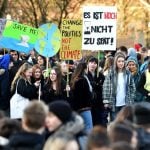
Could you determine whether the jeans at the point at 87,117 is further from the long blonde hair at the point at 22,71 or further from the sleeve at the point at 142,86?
the sleeve at the point at 142,86

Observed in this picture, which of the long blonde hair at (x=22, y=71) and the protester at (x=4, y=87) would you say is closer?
the long blonde hair at (x=22, y=71)

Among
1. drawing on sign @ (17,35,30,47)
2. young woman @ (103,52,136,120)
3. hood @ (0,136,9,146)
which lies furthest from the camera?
drawing on sign @ (17,35,30,47)

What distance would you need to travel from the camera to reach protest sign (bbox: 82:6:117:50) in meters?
16.5

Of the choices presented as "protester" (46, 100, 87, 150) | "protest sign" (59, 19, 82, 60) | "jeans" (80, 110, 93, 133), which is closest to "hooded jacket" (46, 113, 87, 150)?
"protester" (46, 100, 87, 150)

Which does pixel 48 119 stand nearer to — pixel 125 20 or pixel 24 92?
pixel 24 92

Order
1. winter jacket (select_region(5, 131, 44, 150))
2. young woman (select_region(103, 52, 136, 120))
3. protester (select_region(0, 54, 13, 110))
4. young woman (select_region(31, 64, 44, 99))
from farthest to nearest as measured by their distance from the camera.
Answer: young woman (select_region(103, 52, 136, 120)), protester (select_region(0, 54, 13, 110)), young woman (select_region(31, 64, 44, 99)), winter jacket (select_region(5, 131, 44, 150))

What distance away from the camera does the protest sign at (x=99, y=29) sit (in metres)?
16.5

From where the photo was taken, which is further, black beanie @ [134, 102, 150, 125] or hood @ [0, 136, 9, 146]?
black beanie @ [134, 102, 150, 125]

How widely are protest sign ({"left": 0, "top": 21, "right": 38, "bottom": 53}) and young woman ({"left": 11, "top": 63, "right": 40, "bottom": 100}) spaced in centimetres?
284

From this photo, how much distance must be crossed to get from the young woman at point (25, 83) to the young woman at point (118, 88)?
1486 mm

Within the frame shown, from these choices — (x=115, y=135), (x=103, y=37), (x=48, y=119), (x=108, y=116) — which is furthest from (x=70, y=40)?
(x=115, y=135)

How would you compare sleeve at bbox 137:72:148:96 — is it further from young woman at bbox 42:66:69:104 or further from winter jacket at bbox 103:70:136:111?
young woman at bbox 42:66:69:104

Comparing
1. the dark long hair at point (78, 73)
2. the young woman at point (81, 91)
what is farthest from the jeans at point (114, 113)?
the dark long hair at point (78, 73)

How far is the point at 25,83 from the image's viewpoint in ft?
45.5
